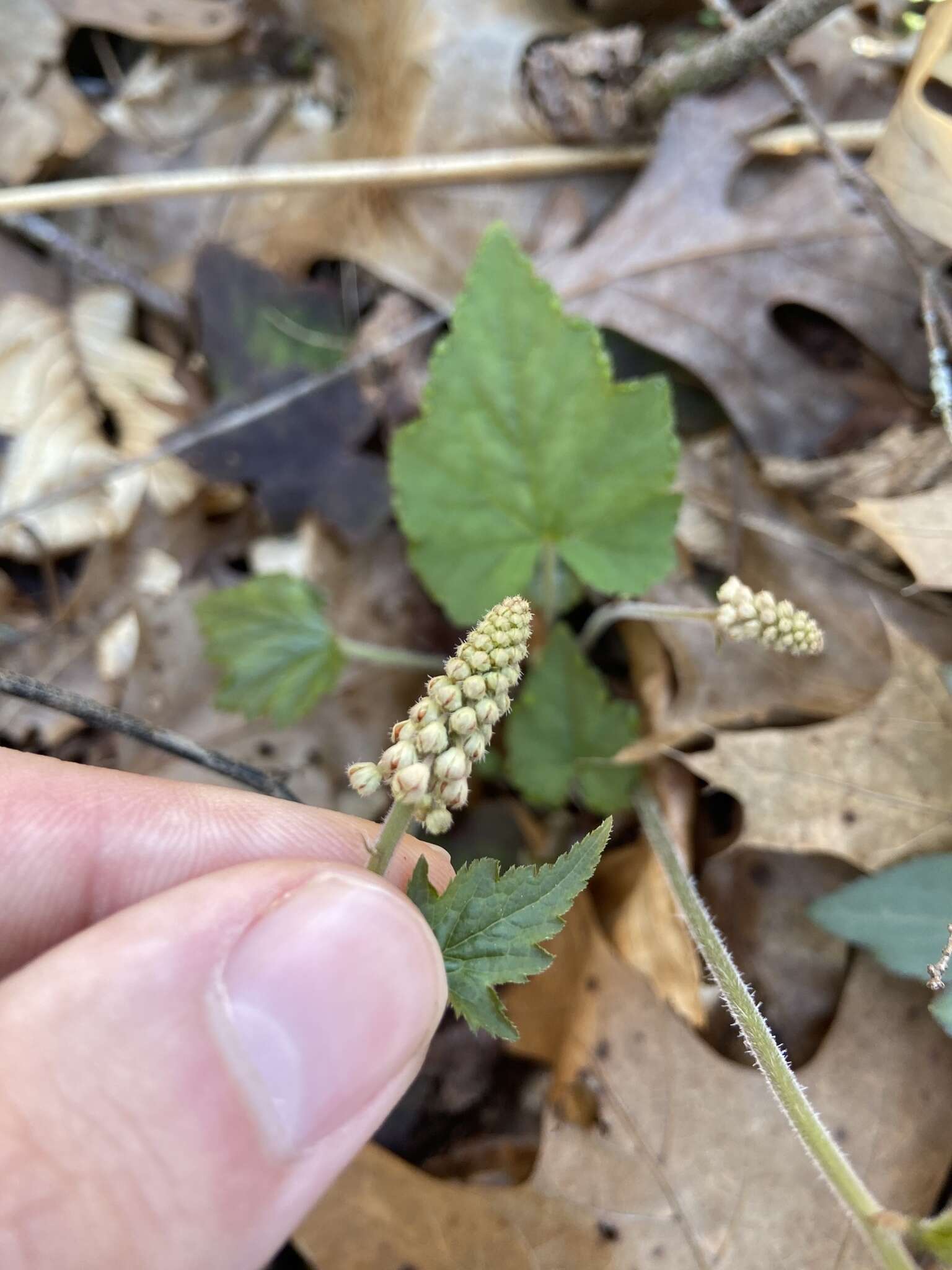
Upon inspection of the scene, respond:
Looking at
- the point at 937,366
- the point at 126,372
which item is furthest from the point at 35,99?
the point at 937,366

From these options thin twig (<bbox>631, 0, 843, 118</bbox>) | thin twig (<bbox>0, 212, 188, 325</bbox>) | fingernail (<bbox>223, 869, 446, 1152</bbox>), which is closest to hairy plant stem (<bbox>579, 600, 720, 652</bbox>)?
fingernail (<bbox>223, 869, 446, 1152</bbox>)

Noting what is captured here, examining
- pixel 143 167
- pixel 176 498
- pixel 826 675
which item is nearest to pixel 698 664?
pixel 826 675

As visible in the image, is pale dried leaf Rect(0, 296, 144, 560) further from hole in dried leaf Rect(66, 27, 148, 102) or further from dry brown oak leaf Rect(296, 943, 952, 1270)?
dry brown oak leaf Rect(296, 943, 952, 1270)

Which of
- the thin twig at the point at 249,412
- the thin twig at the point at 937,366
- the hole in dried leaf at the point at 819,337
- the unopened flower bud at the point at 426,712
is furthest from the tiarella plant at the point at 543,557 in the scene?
the hole in dried leaf at the point at 819,337

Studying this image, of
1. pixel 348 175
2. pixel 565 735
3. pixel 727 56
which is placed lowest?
pixel 565 735

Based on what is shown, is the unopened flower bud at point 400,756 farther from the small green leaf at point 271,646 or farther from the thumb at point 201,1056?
A: the small green leaf at point 271,646

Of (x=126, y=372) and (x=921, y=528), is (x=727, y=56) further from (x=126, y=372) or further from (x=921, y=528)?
(x=126, y=372)
